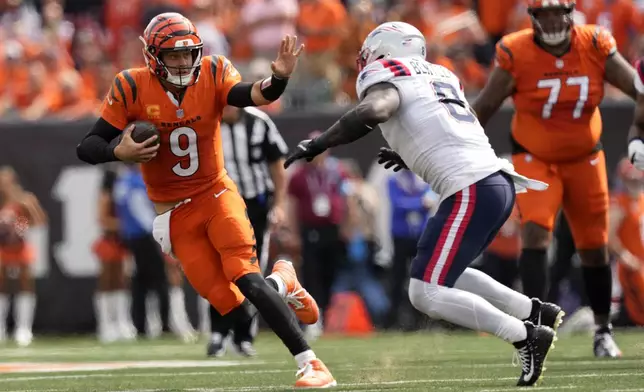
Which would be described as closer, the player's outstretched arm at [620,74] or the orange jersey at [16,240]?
the player's outstretched arm at [620,74]

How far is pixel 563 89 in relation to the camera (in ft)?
24.2

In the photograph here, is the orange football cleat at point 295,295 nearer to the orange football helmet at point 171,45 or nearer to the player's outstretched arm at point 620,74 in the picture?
the orange football helmet at point 171,45

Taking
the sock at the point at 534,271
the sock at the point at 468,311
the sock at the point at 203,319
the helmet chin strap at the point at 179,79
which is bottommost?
the sock at the point at 203,319

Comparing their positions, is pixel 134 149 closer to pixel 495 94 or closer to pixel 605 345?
pixel 495 94

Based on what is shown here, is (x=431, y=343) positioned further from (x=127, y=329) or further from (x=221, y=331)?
(x=127, y=329)

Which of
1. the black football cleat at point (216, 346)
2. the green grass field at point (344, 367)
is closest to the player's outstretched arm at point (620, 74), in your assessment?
the green grass field at point (344, 367)

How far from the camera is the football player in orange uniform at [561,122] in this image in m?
7.32

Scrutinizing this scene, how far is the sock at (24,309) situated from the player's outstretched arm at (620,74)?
636 cm

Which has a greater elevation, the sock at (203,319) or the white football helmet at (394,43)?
the white football helmet at (394,43)

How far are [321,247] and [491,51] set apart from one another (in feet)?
8.87

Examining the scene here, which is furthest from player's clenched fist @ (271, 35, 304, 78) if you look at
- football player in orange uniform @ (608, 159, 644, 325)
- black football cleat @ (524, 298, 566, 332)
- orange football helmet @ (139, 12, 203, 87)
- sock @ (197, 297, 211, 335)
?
sock @ (197, 297, 211, 335)

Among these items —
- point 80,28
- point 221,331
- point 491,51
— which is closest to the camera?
point 221,331

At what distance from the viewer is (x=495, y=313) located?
5453mm

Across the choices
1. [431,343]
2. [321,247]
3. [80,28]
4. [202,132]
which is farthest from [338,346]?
[80,28]
